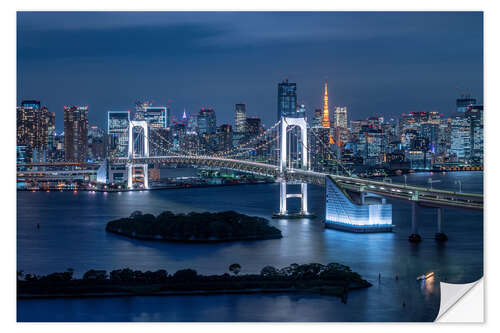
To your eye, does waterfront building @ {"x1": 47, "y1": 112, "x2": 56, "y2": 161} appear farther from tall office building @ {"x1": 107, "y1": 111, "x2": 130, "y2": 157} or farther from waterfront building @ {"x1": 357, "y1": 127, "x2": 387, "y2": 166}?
waterfront building @ {"x1": 357, "y1": 127, "x2": 387, "y2": 166}

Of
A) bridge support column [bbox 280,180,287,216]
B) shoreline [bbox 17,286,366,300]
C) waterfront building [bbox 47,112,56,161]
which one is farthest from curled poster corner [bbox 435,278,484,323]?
waterfront building [bbox 47,112,56,161]

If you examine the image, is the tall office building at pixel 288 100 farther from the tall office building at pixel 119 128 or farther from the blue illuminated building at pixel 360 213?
the tall office building at pixel 119 128

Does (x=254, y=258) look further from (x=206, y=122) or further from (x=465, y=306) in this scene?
(x=206, y=122)

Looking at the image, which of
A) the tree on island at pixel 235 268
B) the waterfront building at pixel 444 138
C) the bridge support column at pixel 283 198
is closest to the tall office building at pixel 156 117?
the waterfront building at pixel 444 138

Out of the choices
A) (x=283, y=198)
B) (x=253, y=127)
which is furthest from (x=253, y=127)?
(x=283, y=198)

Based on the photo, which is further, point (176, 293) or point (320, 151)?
point (320, 151)

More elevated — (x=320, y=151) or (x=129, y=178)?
(x=320, y=151)

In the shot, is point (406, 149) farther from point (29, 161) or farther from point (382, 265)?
point (382, 265)
